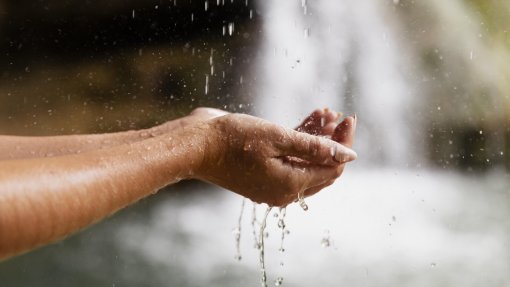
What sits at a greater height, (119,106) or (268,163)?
(268,163)

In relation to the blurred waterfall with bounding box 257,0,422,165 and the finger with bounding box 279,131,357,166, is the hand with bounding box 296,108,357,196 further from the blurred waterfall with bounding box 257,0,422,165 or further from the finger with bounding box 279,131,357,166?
the blurred waterfall with bounding box 257,0,422,165

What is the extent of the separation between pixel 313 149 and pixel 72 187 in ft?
1.83

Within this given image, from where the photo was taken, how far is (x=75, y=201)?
3.12 ft

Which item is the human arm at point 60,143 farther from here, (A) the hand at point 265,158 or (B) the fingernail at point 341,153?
(B) the fingernail at point 341,153

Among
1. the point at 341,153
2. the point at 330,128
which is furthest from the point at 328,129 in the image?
the point at 341,153

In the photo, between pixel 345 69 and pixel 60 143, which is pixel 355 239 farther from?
pixel 345 69

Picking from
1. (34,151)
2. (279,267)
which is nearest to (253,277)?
(279,267)

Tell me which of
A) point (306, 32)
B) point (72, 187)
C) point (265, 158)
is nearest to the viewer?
point (72, 187)

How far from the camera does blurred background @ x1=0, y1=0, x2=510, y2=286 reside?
388 cm

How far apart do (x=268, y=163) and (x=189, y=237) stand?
5.63ft

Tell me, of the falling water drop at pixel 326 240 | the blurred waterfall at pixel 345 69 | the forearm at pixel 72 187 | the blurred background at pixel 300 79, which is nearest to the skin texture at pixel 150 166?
the forearm at pixel 72 187

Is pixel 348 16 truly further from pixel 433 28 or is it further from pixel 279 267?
pixel 279 267

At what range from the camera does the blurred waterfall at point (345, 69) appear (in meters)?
4.51

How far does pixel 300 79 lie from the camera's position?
179 inches
